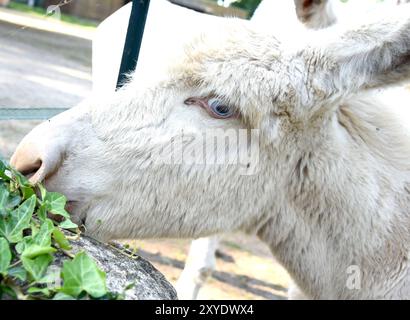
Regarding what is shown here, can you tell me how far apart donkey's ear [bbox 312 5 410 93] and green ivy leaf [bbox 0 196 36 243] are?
1300 mm

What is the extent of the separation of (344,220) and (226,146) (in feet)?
2.07

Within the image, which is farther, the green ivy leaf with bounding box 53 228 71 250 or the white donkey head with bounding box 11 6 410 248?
the white donkey head with bounding box 11 6 410 248

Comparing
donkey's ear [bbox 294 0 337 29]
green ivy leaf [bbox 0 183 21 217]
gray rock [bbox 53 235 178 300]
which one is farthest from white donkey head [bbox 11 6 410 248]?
donkey's ear [bbox 294 0 337 29]

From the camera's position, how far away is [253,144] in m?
2.61

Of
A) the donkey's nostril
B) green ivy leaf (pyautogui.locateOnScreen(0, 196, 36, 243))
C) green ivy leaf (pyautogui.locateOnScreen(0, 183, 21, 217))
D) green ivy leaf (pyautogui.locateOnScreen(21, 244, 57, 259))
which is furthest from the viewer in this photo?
the donkey's nostril

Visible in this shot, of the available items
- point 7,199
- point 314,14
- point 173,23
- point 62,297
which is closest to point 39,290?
point 62,297

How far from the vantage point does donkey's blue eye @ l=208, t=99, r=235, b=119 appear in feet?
8.43

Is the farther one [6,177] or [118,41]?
[118,41]

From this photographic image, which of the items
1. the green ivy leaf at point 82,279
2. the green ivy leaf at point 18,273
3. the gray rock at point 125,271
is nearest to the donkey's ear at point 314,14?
the gray rock at point 125,271

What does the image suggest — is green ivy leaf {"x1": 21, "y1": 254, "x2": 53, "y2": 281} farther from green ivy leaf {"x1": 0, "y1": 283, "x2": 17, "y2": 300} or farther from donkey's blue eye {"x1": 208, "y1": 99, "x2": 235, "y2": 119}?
donkey's blue eye {"x1": 208, "y1": 99, "x2": 235, "y2": 119}

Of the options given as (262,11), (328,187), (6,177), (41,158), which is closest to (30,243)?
(6,177)

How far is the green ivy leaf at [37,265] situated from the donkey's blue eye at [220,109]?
1093mm
